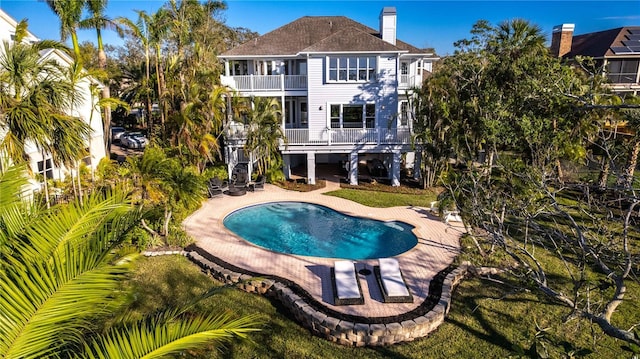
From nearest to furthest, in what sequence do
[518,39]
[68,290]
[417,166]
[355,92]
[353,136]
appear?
[68,290] → [518,39] → [353,136] → [355,92] → [417,166]

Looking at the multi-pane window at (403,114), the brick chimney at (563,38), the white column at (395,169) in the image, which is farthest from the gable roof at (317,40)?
the brick chimney at (563,38)

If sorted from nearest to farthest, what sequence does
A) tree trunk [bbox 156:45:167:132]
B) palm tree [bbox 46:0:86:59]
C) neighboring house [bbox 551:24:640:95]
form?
palm tree [bbox 46:0:86:59] < tree trunk [bbox 156:45:167:132] < neighboring house [bbox 551:24:640:95]

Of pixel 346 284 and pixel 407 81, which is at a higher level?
pixel 407 81

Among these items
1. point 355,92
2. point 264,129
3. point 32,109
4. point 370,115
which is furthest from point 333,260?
point 370,115

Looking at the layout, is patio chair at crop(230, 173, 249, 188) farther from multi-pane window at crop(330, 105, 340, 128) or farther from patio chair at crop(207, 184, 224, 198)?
multi-pane window at crop(330, 105, 340, 128)

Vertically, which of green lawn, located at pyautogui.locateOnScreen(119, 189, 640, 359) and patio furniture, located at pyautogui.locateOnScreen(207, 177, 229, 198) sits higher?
patio furniture, located at pyautogui.locateOnScreen(207, 177, 229, 198)

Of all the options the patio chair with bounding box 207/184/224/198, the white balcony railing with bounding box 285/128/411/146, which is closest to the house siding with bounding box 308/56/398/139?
the white balcony railing with bounding box 285/128/411/146

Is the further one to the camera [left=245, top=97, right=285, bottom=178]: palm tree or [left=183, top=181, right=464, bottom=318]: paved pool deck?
[left=245, top=97, right=285, bottom=178]: palm tree

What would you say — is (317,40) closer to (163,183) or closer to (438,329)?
(163,183)
